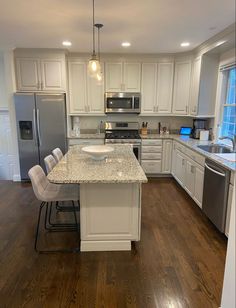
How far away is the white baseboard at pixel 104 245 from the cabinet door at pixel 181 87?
3184mm

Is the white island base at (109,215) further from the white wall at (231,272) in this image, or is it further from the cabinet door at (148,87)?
the cabinet door at (148,87)

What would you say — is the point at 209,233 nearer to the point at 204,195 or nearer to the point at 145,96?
the point at 204,195

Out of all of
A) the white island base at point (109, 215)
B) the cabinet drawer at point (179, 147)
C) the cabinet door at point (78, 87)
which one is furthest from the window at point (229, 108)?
the cabinet door at point (78, 87)

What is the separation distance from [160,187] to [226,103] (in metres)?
1.92

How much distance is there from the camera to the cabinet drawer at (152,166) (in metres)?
4.77

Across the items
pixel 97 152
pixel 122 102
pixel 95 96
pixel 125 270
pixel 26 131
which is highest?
pixel 95 96

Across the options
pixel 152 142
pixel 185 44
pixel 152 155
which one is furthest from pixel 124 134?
pixel 185 44

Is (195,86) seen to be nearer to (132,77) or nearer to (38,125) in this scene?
(132,77)

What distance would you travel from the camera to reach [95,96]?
4.78m

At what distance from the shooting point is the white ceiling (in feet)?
7.59

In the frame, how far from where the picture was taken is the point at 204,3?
225cm

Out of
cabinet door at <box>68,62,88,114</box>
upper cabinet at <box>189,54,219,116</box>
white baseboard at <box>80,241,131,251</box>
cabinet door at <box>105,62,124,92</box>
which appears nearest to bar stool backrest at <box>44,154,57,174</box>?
white baseboard at <box>80,241,131,251</box>

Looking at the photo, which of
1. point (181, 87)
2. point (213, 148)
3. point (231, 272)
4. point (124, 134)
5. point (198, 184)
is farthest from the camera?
point (124, 134)

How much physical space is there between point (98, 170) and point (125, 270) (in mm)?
984
